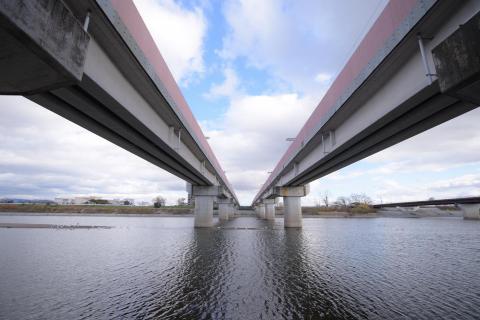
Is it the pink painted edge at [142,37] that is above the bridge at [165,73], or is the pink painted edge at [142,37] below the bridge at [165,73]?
above

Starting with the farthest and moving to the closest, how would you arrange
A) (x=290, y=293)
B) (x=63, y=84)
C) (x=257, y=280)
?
(x=257, y=280), (x=290, y=293), (x=63, y=84)

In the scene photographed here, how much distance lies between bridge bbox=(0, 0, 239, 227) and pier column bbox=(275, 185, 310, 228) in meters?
26.2

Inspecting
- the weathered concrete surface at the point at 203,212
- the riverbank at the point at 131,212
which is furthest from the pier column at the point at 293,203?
the riverbank at the point at 131,212

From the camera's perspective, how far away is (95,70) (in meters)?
8.11

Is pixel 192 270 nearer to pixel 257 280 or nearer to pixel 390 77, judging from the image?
pixel 257 280

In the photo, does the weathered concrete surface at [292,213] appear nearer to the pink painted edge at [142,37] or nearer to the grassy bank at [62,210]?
the pink painted edge at [142,37]

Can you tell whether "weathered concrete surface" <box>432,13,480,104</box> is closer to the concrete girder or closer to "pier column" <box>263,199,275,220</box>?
the concrete girder

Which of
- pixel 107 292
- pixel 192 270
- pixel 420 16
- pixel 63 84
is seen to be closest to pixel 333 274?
pixel 192 270

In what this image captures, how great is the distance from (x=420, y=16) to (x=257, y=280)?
11149mm

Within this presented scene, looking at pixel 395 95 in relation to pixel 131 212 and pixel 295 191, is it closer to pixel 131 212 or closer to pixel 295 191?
pixel 295 191

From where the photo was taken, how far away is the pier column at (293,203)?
41.7m

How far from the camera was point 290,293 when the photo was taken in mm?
9461

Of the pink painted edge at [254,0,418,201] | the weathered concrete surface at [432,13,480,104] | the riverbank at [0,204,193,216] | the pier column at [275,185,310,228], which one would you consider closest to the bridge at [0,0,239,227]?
the weathered concrete surface at [432,13,480,104]

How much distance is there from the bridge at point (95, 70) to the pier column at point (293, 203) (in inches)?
1030
